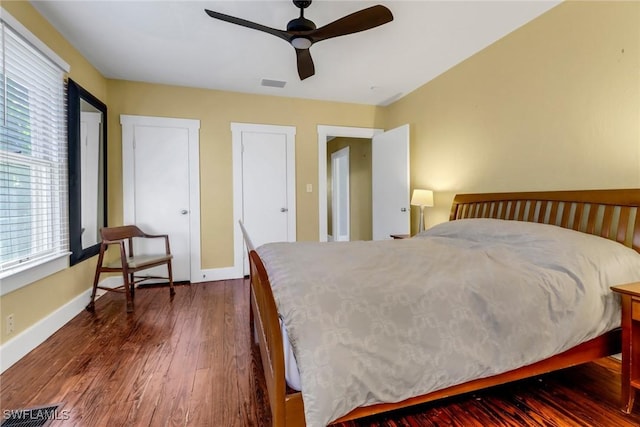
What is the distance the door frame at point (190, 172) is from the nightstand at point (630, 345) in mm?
3826

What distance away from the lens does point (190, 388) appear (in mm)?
1628

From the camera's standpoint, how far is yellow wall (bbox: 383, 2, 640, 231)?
1.88 m

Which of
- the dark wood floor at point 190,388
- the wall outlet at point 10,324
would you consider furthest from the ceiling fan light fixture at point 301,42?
the wall outlet at point 10,324

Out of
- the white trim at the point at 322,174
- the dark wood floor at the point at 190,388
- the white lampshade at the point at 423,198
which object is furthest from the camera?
the white trim at the point at 322,174

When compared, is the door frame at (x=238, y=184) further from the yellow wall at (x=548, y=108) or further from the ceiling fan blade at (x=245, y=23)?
the yellow wall at (x=548, y=108)

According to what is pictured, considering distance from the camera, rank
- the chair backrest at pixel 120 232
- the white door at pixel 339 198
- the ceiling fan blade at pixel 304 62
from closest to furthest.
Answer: the ceiling fan blade at pixel 304 62 < the chair backrest at pixel 120 232 < the white door at pixel 339 198

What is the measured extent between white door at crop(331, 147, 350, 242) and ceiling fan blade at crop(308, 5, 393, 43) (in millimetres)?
4314

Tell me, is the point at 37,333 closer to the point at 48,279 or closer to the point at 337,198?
the point at 48,279

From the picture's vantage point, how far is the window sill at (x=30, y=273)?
1.84 m

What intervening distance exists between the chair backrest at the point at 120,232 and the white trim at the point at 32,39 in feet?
4.80

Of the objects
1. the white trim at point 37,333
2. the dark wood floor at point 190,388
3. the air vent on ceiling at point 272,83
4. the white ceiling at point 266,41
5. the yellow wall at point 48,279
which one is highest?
the air vent on ceiling at point 272,83

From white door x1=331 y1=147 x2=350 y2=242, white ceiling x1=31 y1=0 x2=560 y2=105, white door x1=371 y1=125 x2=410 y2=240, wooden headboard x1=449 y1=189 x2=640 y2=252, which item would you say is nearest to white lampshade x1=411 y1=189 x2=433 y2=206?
white door x1=371 y1=125 x2=410 y2=240

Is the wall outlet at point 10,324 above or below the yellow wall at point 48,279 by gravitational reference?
below

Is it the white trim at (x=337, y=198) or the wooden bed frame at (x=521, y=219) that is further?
the white trim at (x=337, y=198)
